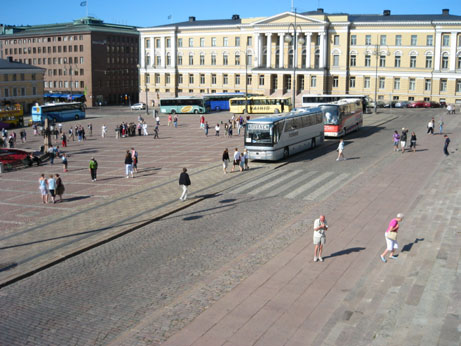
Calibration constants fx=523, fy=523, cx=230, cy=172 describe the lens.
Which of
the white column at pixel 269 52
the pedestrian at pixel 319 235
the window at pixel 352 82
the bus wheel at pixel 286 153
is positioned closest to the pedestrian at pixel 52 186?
the pedestrian at pixel 319 235

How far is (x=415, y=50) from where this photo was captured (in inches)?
3580

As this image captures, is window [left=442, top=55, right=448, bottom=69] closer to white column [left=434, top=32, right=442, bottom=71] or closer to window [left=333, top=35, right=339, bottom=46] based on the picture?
white column [left=434, top=32, right=442, bottom=71]

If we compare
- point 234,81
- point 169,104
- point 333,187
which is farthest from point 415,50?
point 333,187

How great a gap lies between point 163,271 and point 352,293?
578cm

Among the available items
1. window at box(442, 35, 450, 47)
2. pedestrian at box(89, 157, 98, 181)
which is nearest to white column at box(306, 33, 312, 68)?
window at box(442, 35, 450, 47)

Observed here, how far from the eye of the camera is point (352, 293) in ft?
46.0

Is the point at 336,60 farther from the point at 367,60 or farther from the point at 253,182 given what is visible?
the point at 253,182

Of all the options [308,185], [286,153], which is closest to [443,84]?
[286,153]

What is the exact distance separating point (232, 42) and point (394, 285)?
9696 centimetres

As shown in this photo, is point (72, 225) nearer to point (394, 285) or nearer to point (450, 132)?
point (394, 285)

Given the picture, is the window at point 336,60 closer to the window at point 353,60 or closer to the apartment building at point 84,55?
the window at point 353,60

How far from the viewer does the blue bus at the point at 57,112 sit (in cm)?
7331

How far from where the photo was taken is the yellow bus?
77.6 metres

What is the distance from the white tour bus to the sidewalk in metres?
14.1
